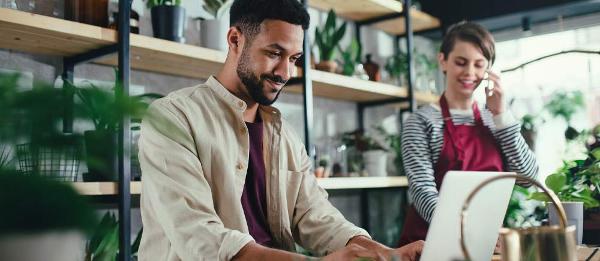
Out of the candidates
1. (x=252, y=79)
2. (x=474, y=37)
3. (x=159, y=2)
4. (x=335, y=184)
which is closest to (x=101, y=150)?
(x=252, y=79)

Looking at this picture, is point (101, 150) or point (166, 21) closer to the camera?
point (101, 150)

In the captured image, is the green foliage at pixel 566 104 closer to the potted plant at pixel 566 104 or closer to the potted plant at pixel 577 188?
the potted plant at pixel 566 104

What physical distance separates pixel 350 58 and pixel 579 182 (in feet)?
5.15

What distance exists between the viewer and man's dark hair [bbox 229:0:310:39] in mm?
1638

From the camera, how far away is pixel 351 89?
3.06m

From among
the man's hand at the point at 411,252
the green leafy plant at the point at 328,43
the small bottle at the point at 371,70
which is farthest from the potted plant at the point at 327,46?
the man's hand at the point at 411,252

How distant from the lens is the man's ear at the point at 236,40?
66.0 inches

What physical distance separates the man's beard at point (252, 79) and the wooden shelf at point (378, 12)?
156 cm

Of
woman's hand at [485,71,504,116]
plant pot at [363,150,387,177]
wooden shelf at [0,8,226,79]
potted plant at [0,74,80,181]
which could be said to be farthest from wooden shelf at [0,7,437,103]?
potted plant at [0,74,80,181]

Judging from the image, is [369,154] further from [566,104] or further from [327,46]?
[566,104]

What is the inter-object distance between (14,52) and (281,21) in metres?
1.00

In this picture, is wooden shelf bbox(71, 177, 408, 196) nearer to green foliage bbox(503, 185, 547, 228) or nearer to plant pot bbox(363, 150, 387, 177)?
plant pot bbox(363, 150, 387, 177)

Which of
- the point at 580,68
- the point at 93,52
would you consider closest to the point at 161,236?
the point at 93,52

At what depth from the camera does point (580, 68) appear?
135 inches
